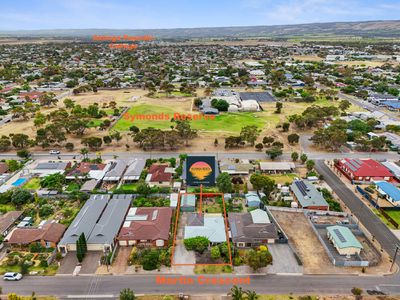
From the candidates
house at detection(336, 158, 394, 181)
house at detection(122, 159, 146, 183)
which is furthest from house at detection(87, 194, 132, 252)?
house at detection(336, 158, 394, 181)

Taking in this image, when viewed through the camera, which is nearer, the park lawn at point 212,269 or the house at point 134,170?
the park lawn at point 212,269

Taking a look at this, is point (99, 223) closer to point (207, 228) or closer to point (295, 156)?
point (207, 228)

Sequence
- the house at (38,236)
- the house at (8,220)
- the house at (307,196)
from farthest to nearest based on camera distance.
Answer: the house at (307,196)
the house at (8,220)
the house at (38,236)

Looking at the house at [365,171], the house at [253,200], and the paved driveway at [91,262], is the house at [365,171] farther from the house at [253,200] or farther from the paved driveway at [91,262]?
the paved driveway at [91,262]

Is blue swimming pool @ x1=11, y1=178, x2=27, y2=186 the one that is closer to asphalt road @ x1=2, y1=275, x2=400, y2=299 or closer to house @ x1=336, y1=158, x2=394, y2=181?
asphalt road @ x1=2, y1=275, x2=400, y2=299

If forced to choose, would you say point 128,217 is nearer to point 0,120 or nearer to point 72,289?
point 72,289

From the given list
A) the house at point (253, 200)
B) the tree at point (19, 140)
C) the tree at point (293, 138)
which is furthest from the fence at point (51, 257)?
the tree at point (293, 138)

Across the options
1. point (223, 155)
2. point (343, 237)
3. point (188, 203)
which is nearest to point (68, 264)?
point (188, 203)
